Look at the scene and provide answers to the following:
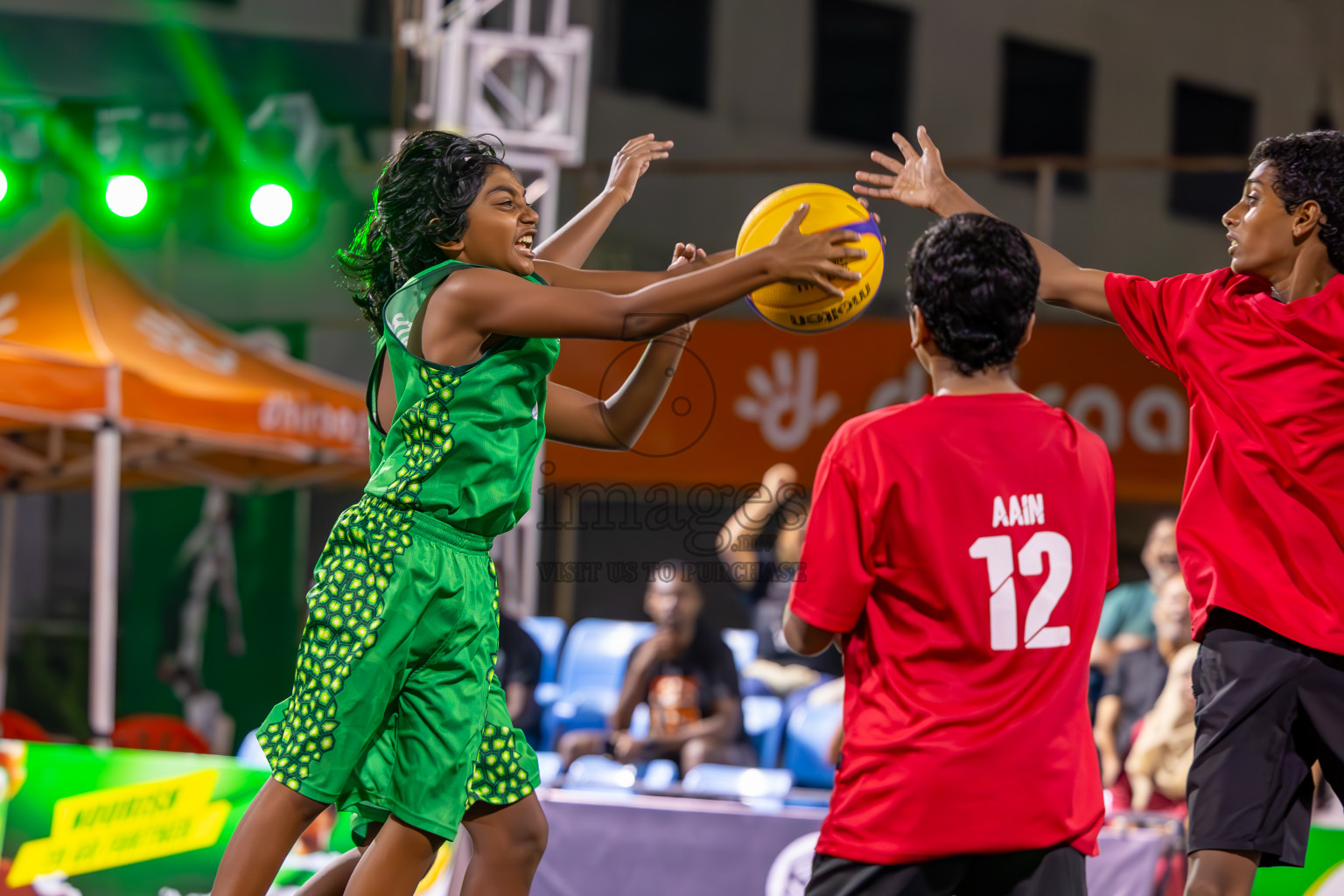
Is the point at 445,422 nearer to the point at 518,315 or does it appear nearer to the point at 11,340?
the point at 518,315

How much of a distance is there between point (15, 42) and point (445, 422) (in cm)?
878

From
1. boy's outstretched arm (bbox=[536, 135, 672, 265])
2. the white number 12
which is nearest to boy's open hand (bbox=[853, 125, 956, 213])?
boy's outstretched arm (bbox=[536, 135, 672, 265])

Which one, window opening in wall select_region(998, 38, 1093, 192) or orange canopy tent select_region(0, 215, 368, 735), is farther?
window opening in wall select_region(998, 38, 1093, 192)

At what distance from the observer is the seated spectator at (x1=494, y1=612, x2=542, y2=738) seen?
6477 millimetres

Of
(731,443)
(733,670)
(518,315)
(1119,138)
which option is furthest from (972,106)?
(518,315)

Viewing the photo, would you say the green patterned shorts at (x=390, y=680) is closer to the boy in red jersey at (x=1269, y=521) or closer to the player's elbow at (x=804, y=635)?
the player's elbow at (x=804, y=635)

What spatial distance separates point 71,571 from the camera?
42.3 feet

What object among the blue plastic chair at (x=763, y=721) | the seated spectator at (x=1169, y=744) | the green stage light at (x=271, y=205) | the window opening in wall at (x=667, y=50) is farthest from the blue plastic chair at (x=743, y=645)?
the window opening in wall at (x=667, y=50)

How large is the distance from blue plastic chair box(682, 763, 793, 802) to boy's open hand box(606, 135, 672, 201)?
3295mm

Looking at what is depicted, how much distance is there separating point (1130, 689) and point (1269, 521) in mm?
3431

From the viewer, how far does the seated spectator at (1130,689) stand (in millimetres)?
5695

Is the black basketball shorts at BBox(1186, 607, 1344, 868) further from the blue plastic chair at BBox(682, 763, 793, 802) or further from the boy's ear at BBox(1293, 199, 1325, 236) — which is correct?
the blue plastic chair at BBox(682, 763, 793, 802)

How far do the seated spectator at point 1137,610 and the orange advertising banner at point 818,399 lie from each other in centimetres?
338

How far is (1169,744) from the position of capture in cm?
527
